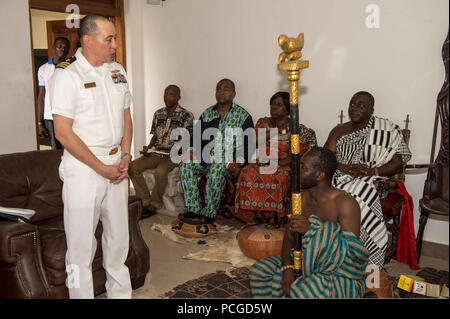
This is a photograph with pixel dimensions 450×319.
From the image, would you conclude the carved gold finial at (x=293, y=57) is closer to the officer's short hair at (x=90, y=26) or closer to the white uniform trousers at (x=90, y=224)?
the officer's short hair at (x=90, y=26)

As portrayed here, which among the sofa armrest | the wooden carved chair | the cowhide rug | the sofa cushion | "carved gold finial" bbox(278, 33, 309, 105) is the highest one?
"carved gold finial" bbox(278, 33, 309, 105)

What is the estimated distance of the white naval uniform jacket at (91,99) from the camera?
2326mm

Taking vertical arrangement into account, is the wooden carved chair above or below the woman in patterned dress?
above

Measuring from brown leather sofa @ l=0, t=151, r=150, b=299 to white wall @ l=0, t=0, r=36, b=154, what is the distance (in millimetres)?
1503

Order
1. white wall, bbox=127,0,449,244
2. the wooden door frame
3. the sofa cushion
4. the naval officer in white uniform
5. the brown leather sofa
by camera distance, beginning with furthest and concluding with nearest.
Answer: the wooden door frame, white wall, bbox=127,0,449,244, the sofa cushion, the brown leather sofa, the naval officer in white uniform

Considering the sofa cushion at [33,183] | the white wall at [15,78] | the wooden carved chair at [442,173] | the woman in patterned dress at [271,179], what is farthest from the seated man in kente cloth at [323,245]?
the white wall at [15,78]

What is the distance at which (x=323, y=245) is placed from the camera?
2.26m

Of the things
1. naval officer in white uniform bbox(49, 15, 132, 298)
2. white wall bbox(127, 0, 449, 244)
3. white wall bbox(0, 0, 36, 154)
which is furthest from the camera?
white wall bbox(0, 0, 36, 154)

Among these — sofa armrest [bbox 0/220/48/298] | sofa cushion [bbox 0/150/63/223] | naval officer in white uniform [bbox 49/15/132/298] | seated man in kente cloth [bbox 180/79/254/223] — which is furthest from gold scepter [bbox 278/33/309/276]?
seated man in kente cloth [bbox 180/79/254/223]

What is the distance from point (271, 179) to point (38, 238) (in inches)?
88.6

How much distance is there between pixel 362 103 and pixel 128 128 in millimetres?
2168

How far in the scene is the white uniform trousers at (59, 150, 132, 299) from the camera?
242cm

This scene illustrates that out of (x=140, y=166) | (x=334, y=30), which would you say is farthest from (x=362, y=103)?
(x=140, y=166)

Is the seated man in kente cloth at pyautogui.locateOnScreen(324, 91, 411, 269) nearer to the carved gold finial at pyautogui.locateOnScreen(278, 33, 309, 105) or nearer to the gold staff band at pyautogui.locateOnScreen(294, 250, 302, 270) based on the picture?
the gold staff band at pyautogui.locateOnScreen(294, 250, 302, 270)
